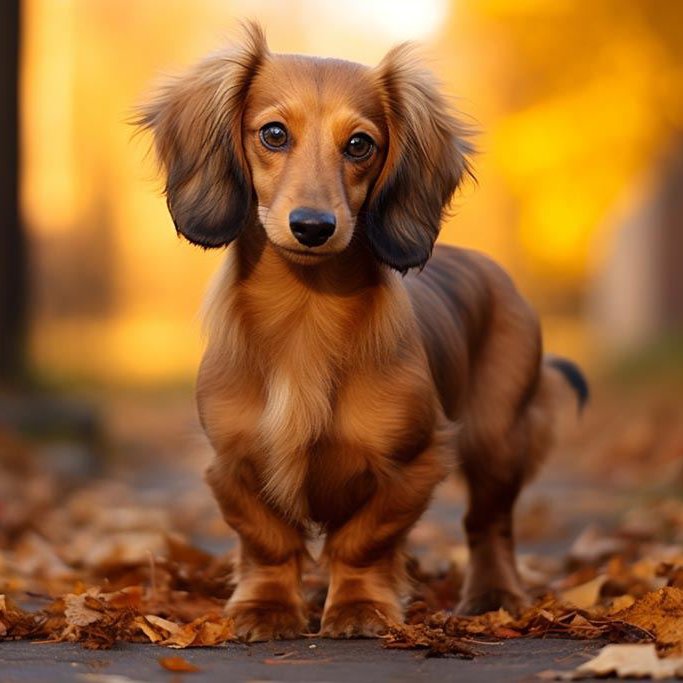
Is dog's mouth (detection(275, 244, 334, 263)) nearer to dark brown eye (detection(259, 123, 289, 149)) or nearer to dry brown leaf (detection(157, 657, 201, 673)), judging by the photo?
dark brown eye (detection(259, 123, 289, 149))

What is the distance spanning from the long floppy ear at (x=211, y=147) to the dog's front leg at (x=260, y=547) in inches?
23.3

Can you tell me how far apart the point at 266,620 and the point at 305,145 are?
1123 millimetres

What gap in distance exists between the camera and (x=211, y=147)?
149 inches

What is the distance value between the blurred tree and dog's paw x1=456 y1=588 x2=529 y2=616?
5.95m

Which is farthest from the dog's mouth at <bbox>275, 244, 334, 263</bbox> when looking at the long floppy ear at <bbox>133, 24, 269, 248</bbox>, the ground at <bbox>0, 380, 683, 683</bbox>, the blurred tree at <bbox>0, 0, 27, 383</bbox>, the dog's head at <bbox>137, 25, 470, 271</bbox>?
the blurred tree at <bbox>0, 0, 27, 383</bbox>

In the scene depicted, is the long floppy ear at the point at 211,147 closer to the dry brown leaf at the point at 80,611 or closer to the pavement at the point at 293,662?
the dry brown leaf at the point at 80,611

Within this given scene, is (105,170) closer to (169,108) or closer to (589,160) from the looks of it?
(589,160)

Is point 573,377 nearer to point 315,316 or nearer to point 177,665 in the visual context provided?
point 315,316

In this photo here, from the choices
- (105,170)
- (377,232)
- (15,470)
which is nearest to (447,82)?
(377,232)

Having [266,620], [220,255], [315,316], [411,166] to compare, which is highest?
[411,166]

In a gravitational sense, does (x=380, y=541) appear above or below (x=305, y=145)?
below

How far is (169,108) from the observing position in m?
3.91

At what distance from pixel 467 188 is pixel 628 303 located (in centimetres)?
1590

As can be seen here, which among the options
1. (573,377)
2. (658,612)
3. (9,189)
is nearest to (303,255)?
(658,612)
